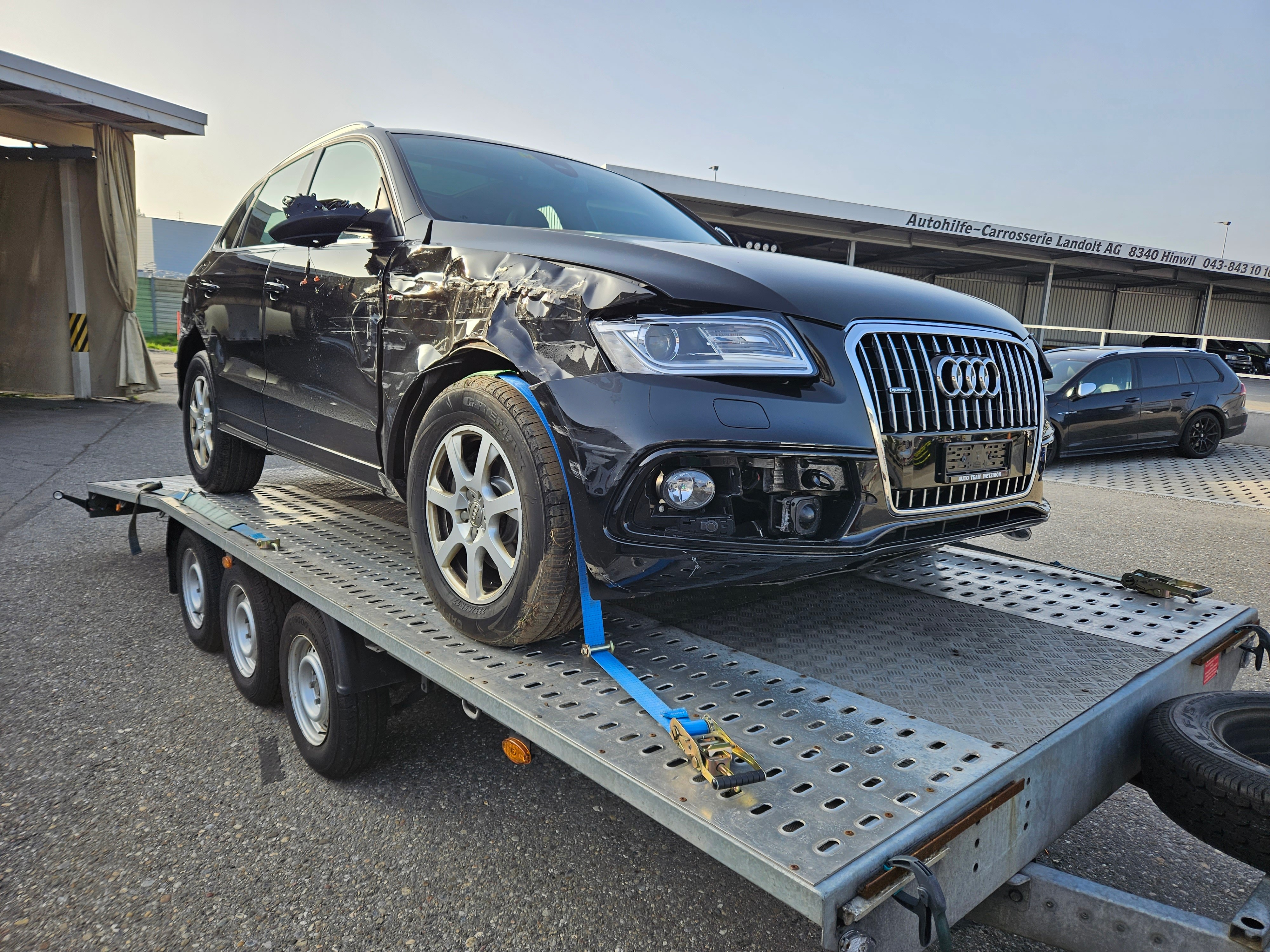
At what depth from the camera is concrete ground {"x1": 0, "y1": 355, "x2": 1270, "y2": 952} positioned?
2.13m

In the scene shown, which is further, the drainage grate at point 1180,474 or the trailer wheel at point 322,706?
the drainage grate at point 1180,474

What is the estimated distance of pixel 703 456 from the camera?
2029 mm

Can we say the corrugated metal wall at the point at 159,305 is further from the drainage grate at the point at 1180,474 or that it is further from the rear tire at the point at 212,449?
the drainage grate at the point at 1180,474

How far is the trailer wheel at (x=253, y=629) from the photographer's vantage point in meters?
3.21

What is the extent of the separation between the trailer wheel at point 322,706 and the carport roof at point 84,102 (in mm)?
11052

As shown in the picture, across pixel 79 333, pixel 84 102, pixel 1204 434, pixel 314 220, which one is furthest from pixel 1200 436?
pixel 79 333

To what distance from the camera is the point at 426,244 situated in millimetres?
2766

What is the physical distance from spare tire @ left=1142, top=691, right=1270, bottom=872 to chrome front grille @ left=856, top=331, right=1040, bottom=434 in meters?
0.88

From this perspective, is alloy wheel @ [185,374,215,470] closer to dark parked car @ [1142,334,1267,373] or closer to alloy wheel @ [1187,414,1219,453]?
alloy wheel @ [1187,414,1219,453]

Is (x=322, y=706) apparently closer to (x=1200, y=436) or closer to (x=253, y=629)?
(x=253, y=629)

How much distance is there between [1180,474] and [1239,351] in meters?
17.7

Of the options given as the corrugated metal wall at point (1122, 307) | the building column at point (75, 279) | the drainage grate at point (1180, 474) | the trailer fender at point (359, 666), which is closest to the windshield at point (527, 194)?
the trailer fender at point (359, 666)

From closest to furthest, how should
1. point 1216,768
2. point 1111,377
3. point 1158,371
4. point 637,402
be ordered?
point 1216,768 → point 637,402 → point 1111,377 → point 1158,371

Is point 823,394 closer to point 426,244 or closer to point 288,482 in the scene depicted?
point 426,244
